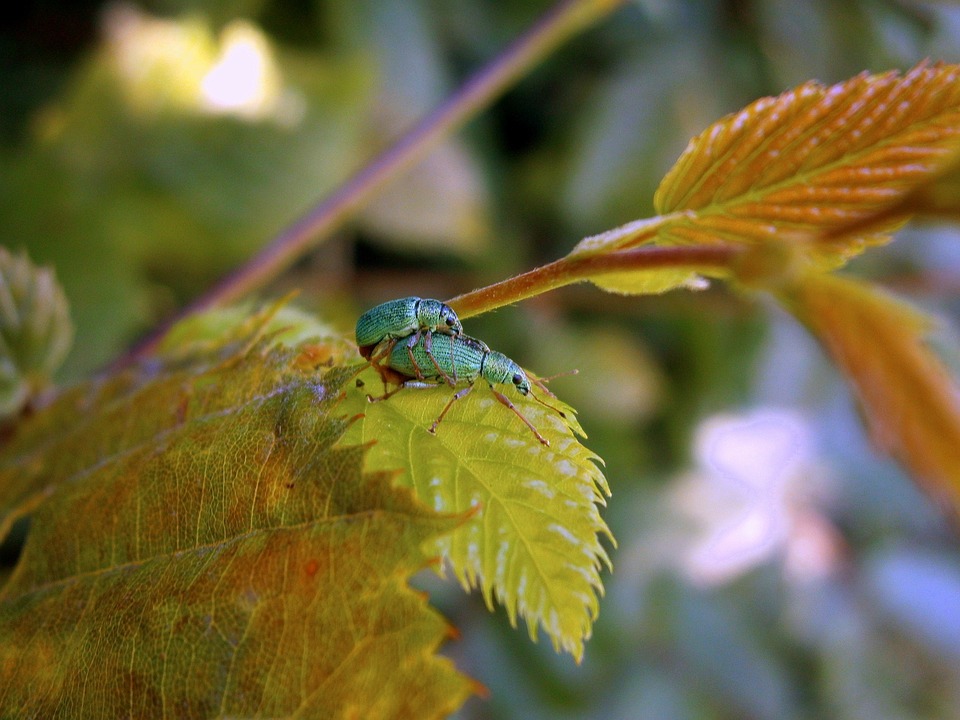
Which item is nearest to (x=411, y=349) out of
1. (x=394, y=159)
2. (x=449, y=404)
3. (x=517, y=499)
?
(x=449, y=404)

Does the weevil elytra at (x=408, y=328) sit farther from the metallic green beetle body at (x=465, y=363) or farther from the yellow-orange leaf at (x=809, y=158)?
the yellow-orange leaf at (x=809, y=158)

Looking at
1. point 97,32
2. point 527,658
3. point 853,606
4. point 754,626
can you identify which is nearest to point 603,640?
point 527,658

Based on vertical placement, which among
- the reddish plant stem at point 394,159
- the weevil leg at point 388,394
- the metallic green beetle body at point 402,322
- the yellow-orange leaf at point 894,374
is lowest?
the yellow-orange leaf at point 894,374

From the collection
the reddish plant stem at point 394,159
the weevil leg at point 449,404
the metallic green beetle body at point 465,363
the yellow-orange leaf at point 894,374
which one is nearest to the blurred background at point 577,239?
the reddish plant stem at point 394,159

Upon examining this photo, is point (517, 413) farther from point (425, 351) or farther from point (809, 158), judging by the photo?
point (809, 158)

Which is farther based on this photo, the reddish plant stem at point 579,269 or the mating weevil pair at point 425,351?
the mating weevil pair at point 425,351
